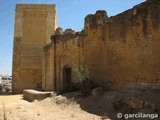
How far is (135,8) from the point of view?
348 inches

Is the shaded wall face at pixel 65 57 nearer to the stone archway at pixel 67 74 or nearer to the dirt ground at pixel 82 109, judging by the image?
the stone archway at pixel 67 74

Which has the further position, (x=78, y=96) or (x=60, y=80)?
(x=60, y=80)

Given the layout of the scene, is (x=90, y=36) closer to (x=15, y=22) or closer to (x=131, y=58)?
(x=131, y=58)

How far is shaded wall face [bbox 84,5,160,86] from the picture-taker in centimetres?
804

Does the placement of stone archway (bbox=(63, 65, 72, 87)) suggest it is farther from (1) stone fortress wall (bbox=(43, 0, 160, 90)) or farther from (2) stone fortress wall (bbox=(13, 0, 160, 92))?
(1) stone fortress wall (bbox=(43, 0, 160, 90))

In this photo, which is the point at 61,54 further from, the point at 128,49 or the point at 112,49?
the point at 128,49

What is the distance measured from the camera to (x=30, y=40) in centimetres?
2431

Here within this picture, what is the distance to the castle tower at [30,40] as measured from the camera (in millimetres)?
23547

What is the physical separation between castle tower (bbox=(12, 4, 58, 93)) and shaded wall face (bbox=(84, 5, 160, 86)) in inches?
494

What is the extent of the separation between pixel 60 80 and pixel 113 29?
23.4 feet

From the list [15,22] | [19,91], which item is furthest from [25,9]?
[19,91]

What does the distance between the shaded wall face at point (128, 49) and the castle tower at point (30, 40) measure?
12552mm

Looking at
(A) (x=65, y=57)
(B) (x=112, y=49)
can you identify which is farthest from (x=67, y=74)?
(B) (x=112, y=49)

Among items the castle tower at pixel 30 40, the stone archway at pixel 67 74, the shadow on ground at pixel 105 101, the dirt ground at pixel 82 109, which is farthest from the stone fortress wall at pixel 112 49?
the castle tower at pixel 30 40
